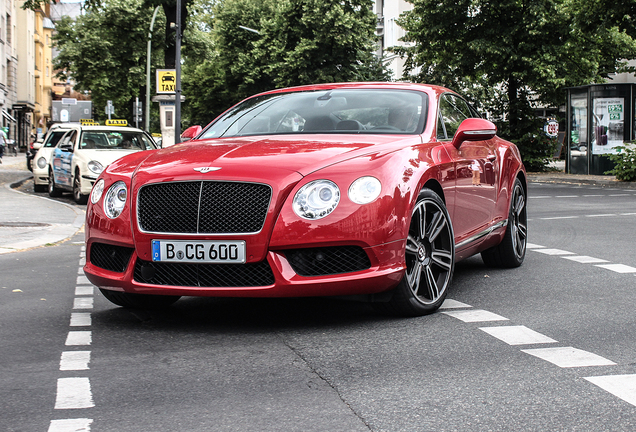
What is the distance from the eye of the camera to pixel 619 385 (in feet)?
12.5

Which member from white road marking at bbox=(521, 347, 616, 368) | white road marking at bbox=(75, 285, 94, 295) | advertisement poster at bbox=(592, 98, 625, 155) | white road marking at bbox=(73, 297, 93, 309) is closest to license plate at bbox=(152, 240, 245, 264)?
white road marking at bbox=(73, 297, 93, 309)

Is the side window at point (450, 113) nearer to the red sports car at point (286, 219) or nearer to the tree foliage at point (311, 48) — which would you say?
the red sports car at point (286, 219)

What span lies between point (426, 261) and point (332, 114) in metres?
1.32

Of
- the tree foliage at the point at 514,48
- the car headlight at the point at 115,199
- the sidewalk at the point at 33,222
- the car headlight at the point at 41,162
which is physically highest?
the tree foliage at the point at 514,48

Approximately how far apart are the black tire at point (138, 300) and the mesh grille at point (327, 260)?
110cm

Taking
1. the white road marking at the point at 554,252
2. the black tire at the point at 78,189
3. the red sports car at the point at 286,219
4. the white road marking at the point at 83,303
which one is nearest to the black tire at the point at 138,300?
the red sports car at the point at 286,219

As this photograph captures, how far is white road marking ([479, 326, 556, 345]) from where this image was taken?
15.5ft

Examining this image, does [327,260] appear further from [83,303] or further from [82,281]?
[82,281]

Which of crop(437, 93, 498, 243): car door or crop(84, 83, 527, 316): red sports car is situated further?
crop(437, 93, 498, 243): car door

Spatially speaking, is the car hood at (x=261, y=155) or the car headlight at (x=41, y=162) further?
the car headlight at (x=41, y=162)

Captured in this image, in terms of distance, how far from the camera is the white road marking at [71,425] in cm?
324

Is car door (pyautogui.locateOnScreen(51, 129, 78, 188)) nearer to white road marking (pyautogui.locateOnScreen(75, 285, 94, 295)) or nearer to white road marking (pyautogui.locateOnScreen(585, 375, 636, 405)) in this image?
white road marking (pyautogui.locateOnScreen(75, 285, 94, 295))

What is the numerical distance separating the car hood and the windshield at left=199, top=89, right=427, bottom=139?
0.97 ft

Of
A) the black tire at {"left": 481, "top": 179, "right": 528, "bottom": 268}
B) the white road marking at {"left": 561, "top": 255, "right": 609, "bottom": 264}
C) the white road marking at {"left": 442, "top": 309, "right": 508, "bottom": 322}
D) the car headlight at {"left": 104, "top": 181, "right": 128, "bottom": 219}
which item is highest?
the car headlight at {"left": 104, "top": 181, "right": 128, "bottom": 219}
